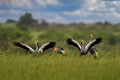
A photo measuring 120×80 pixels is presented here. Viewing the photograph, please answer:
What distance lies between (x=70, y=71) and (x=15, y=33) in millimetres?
54582

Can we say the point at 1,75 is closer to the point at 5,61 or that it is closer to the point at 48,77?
the point at 48,77

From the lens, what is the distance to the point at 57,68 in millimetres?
9469

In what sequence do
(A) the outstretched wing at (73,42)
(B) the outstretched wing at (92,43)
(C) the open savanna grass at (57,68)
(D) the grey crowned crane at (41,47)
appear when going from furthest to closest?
(A) the outstretched wing at (73,42) → (B) the outstretched wing at (92,43) → (D) the grey crowned crane at (41,47) → (C) the open savanna grass at (57,68)

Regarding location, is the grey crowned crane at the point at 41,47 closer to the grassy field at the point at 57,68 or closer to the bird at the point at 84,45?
the bird at the point at 84,45

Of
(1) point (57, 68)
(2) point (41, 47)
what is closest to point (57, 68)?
(1) point (57, 68)

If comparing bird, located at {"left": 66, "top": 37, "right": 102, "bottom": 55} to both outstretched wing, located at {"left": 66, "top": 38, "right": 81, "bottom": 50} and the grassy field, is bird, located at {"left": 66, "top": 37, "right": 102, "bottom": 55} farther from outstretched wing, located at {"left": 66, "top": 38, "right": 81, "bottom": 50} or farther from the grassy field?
the grassy field

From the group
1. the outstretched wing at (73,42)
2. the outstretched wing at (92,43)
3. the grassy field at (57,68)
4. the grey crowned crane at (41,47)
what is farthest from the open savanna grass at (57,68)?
the outstretched wing at (73,42)

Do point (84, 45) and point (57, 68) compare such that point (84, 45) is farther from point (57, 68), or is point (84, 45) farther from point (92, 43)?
point (57, 68)

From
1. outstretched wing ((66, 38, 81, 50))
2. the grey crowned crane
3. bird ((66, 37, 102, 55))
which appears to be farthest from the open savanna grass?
outstretched wing ((66, 38, 81, 50))

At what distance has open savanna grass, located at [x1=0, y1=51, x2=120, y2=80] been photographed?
28.9ft

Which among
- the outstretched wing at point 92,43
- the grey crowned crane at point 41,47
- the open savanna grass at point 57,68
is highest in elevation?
the open savanna grass at point 57,68

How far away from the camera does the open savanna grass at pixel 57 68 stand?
8.80 m

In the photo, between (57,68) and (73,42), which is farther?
(73,42)

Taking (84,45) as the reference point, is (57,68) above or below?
above
